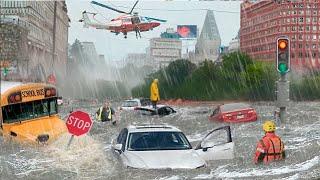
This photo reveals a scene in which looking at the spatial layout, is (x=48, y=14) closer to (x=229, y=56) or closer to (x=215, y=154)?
(x=229, y=56)

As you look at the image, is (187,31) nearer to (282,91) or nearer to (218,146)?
(282,91)

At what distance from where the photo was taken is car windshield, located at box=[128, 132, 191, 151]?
40.9 ft

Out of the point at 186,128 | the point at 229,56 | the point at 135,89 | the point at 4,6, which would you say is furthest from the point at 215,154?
the point at 135,89

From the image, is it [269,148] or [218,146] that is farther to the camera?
[218,146]

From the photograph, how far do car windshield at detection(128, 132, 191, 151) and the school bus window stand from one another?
185 inches

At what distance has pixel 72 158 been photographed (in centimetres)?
1400

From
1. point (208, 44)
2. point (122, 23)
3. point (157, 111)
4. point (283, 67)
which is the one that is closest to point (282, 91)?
point (283, 67)

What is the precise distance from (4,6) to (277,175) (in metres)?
33.4

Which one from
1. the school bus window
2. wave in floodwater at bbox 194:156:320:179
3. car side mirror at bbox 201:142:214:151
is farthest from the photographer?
the school bus window

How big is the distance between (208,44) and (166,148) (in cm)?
5422

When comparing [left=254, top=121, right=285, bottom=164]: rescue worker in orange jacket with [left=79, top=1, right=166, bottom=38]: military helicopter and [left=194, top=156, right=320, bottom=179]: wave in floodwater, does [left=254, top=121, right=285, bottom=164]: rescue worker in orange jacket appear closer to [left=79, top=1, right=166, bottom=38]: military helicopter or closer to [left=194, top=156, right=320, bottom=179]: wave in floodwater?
[left=194, top=156, right=320, bottom=179]: wave in floodwater

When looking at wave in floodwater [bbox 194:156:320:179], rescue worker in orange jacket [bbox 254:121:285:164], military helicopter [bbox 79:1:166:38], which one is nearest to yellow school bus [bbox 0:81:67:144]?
wave in floodwater [bbox 194:156:320:179]

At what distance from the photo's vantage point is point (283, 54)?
1723cm

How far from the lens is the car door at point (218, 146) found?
13000 millimetres
